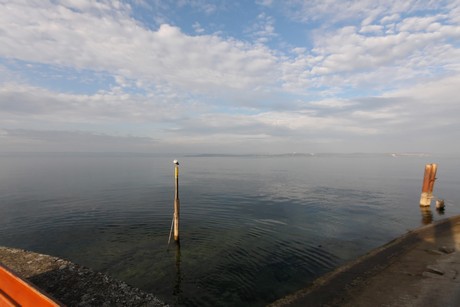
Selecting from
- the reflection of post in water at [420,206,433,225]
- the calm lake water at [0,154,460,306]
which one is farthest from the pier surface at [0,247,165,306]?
the reflection of post in water at [420,206,433,225]

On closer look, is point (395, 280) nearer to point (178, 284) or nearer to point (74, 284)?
point (178, 284)

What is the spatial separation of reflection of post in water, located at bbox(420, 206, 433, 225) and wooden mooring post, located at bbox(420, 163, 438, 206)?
118 cm

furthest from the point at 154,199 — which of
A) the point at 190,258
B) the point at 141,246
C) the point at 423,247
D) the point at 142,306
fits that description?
the point at 423,247

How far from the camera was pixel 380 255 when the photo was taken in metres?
22.7

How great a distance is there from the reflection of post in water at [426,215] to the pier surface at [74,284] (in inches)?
1511

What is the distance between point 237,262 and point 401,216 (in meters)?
30.8

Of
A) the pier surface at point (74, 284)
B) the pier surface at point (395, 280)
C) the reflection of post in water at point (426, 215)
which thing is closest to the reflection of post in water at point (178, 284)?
the pier surface at point (74, 284)

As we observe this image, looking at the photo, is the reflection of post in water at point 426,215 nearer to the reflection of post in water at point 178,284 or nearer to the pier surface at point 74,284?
the reflection of post in water at point 178,284

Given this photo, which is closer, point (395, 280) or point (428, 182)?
point (395, 280)

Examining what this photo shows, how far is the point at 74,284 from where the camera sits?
52.0 ft

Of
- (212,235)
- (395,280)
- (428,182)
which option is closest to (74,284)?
(212,235)

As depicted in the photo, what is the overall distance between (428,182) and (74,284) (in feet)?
168

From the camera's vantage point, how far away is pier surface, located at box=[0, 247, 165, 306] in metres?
14.3

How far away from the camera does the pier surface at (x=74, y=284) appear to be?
14297 mm
